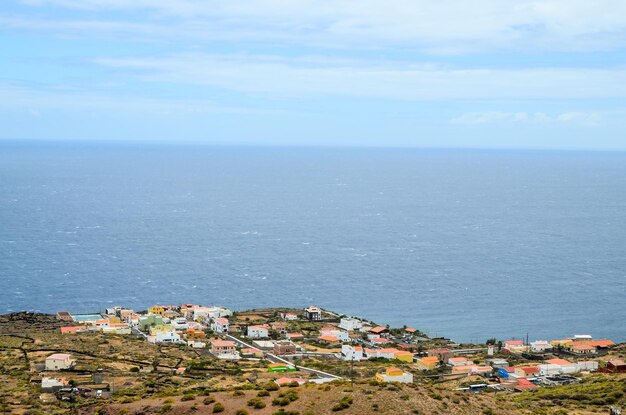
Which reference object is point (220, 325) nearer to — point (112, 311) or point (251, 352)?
point (251, 352)

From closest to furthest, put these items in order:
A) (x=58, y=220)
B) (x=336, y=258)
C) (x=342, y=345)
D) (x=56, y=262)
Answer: (x=342, y=345), (x=56, y=262), (x=336, y=258), (x=58, y=220)

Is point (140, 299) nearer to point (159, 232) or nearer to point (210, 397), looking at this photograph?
point (159, 232)

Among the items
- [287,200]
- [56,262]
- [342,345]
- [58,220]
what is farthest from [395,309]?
[287,200]

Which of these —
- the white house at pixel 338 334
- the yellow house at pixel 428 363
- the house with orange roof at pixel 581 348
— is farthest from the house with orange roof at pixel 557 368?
the white house at pixel 338 334

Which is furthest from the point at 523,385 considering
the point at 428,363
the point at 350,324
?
the point at 350,324

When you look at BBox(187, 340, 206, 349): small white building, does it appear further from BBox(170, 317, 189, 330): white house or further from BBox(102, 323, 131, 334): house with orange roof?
BBox(102, 323, 131, 334): house with orange roof

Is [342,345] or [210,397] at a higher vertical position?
[210,397]

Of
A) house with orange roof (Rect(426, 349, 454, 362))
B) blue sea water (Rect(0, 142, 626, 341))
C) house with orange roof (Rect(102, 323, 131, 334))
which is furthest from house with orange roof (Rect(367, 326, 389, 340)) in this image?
house with orange roof (Rect(102, 323, 131, 334))
